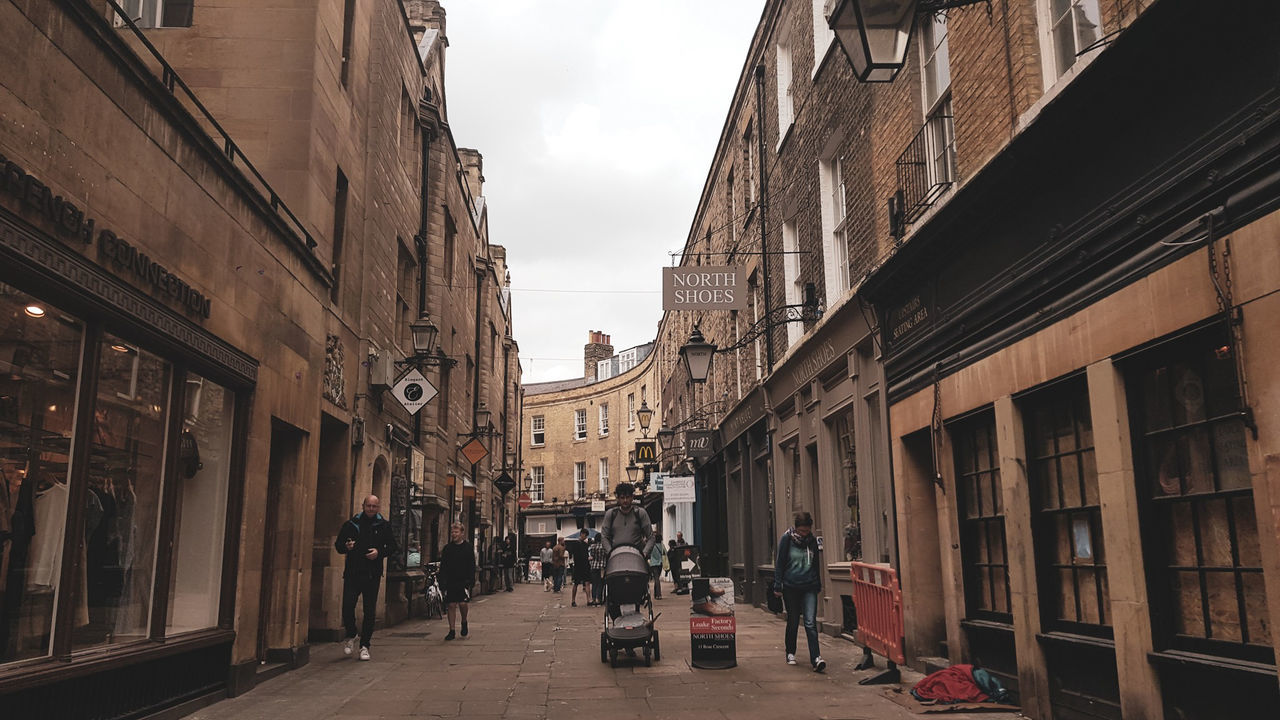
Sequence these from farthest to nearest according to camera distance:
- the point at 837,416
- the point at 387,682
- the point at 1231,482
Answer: the point at 837,416 → the point at 387,682 → the point at 1231,482

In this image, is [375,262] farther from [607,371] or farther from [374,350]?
[607,371]

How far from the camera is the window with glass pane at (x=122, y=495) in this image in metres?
6.65

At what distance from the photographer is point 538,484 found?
58.9 metres

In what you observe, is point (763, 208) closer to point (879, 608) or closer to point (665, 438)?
point (879, 608)

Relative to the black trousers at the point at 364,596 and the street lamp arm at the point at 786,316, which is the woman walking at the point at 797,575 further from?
the street lamp arm at the point at 786,316

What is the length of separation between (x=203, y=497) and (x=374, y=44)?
31.8 ft

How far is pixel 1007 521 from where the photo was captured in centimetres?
816

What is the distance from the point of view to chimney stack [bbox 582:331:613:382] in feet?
209

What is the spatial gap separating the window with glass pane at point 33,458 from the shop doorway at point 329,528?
7201 millimetres

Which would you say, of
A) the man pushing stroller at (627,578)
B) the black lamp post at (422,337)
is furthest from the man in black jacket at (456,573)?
the black lamp post at (422,337)

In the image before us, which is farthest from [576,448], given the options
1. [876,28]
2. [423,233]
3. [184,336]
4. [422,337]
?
[876,28]

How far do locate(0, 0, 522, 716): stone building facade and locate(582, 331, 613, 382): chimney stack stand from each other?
46782 millimetres

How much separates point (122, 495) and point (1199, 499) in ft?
23.7

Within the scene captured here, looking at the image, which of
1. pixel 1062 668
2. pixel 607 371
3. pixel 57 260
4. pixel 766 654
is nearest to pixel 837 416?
pixel 766 654
